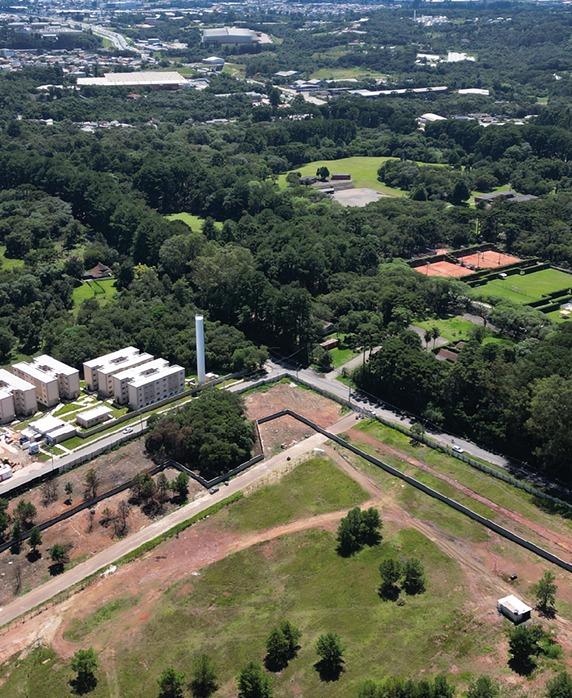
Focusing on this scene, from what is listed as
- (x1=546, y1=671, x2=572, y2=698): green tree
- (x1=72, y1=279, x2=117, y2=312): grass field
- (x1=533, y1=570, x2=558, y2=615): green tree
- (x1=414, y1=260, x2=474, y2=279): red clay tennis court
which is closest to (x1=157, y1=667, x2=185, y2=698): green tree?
(x1=546, y1=671, x2=572, y2=698): green tree

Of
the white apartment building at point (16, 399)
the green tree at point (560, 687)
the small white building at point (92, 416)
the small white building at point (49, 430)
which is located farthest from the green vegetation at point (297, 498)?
the white apartment building at point (16, 399)

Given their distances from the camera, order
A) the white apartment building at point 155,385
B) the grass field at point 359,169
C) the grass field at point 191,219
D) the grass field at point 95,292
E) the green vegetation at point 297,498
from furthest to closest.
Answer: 1. the grass field at point 359,169
2. the grass field at point 191,219
3. the grass field at point 95,292
4. the white apartment building at point 155,385
5. the green vegetation at point 297,498

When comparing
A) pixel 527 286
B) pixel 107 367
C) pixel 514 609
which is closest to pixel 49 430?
pixel 107 367

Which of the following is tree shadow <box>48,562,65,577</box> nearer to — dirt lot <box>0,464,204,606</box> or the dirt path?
dirt lot <box>0,464,204,606</box>

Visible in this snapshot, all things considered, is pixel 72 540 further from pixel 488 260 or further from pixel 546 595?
pixel 488 260

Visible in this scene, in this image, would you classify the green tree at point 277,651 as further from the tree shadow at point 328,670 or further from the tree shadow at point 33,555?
the tree shadow at point 33,555

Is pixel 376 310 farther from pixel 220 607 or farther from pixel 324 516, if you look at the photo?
pixel 220 607
